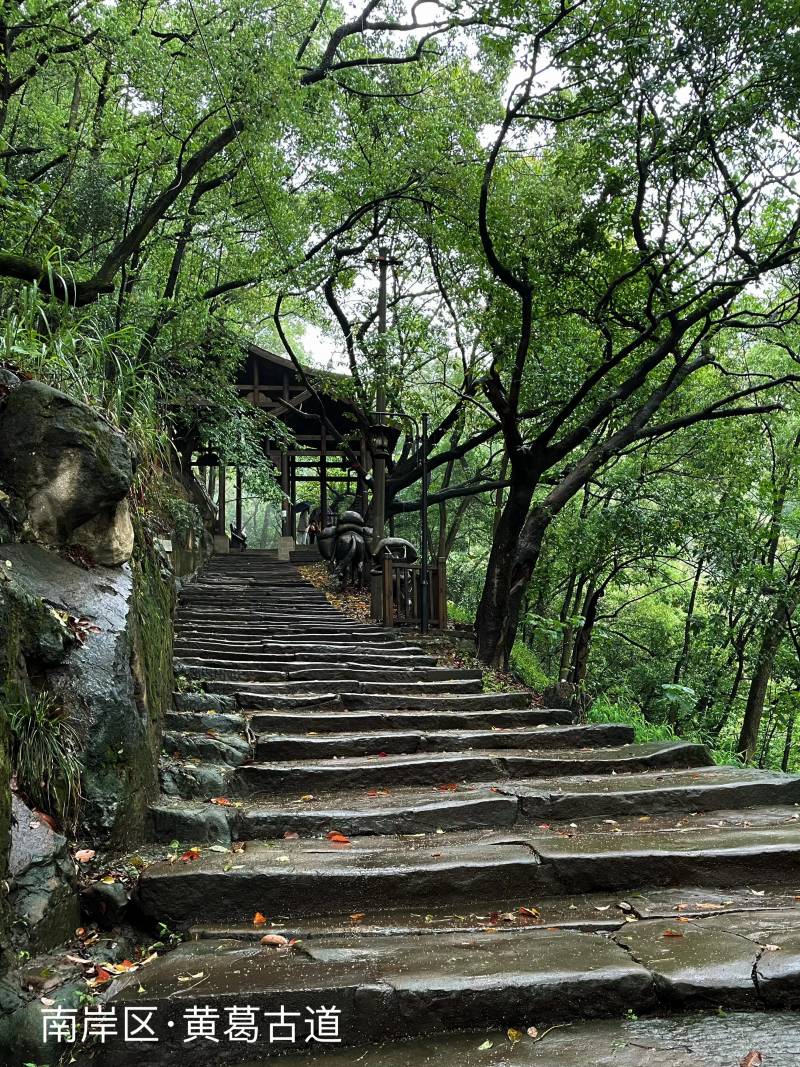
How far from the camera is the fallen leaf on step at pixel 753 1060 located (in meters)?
2.29

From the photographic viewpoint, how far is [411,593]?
10.3 meters

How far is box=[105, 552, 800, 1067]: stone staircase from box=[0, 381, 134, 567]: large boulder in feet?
4.64

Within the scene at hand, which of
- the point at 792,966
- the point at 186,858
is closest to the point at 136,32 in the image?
the point at 186,858

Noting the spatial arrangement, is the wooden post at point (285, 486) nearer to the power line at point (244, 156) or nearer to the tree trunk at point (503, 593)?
the power line at point (244, 156)

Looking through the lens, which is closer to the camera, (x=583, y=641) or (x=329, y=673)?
(x=329, y=673)

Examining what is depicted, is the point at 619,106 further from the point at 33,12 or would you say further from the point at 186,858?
the point at 186,858

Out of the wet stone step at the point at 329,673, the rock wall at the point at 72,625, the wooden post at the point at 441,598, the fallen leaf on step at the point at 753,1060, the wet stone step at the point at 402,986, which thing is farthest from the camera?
the wooden post at the point at 441,598

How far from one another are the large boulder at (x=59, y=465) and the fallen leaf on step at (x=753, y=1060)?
135 inches

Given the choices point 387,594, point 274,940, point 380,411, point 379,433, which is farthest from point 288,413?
point 274,940

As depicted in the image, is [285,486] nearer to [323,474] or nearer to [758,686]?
[323,474]

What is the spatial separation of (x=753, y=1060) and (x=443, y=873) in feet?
4.55

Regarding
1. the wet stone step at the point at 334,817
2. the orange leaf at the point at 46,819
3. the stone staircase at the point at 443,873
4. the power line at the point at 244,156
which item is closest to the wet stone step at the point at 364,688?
the stone staircase at the point at 443,873

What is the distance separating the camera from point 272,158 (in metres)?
10.9

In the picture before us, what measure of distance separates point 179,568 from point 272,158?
6.08 meters
